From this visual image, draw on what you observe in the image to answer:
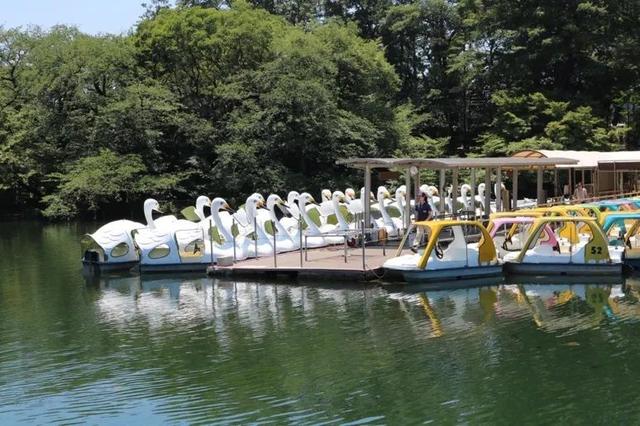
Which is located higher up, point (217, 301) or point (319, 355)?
point (217, 301)

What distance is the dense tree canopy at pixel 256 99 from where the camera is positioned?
150ft

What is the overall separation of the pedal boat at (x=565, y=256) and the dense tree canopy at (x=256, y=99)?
75.8 ft

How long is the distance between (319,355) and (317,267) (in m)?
7.59

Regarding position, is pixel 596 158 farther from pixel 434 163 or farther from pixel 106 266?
pixel 106 266

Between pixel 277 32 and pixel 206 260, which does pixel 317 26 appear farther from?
pixel 206 260

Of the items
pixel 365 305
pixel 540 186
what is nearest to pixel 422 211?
pixel 365 305

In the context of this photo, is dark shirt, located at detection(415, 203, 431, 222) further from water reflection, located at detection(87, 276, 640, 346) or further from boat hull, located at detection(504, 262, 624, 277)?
water reflection, located at detection(87, 276, 640, 346)

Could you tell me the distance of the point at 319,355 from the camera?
13.8 m

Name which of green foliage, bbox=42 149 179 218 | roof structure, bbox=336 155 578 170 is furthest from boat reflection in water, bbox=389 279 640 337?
green foliage, bbox=42 149 179 218

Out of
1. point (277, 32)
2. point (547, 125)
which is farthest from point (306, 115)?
point (547, 125)

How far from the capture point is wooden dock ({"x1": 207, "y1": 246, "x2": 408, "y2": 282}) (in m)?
20.7

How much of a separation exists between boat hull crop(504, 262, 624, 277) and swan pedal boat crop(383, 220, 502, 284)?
19.9 inches

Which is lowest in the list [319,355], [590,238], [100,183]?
[319,355]

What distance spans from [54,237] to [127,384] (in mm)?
28063
